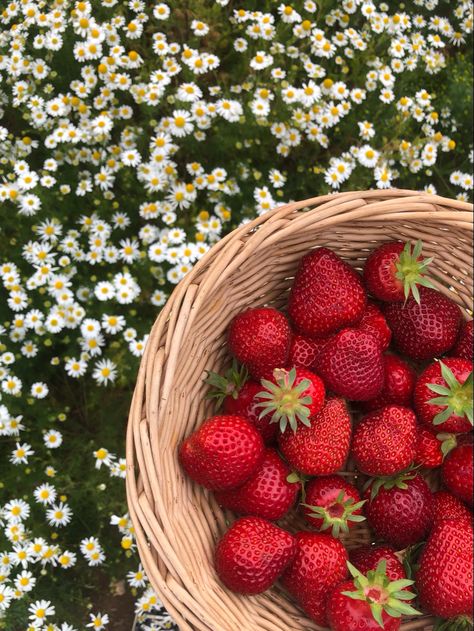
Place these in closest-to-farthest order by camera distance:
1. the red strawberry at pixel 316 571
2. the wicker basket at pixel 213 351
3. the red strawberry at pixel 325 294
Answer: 1. the wicker basket at pixel 213 351
2. the red strawberry at pixel 316 571
3. the red strawberry at pixel 325 294

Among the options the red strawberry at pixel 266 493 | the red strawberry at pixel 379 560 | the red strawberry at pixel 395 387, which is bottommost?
the red strawberry at pixel 379 560

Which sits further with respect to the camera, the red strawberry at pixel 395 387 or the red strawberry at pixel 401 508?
the red strawberry at pixel 395 387

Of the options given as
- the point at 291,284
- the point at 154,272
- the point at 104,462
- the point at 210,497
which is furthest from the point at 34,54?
the point at 210,497

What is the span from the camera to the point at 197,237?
1.77m

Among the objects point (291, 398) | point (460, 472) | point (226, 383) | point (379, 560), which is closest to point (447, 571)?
point (379, 560)

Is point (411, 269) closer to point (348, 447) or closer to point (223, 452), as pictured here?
point (348, 447)

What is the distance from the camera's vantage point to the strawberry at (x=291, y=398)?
50.3 inches

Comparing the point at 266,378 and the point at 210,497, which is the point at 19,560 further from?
the point at 266,378

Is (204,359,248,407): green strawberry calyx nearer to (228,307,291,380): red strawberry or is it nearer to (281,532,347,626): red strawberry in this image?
(228,307,291,380): red strawberry

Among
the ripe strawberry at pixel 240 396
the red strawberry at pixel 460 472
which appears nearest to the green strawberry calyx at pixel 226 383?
the ripe strawberry at pixel 240 396

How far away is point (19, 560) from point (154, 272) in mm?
843

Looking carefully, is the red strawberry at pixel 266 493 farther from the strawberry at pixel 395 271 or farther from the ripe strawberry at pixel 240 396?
the strawberry at pixel 395 271

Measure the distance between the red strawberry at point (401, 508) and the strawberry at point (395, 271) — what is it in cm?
41

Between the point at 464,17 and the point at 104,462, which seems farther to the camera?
the point at 464,17
